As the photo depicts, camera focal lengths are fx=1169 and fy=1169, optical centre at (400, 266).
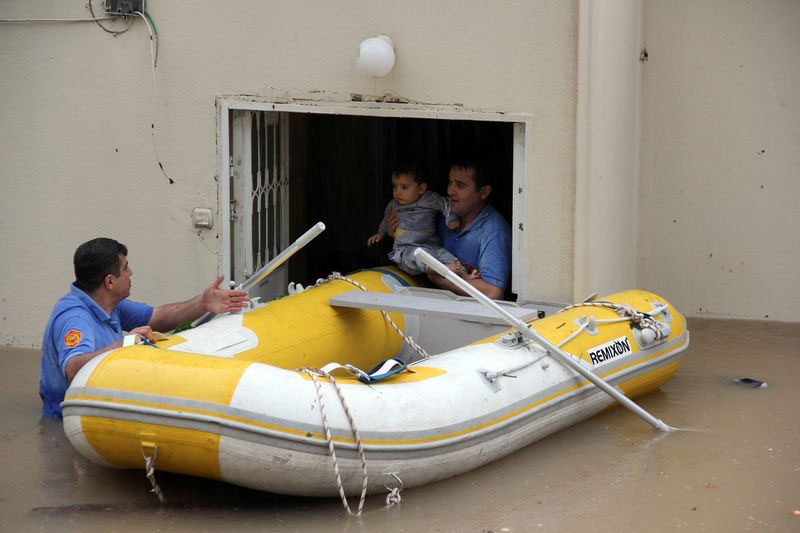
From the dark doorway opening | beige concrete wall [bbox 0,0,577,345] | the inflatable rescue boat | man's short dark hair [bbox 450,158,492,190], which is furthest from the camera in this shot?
the dark doorway opening

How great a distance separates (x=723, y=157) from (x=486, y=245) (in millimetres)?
1606

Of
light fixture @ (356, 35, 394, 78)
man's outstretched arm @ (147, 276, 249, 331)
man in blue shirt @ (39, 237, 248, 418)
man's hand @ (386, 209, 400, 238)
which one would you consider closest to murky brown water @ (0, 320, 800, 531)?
man in blue shirt @ (39, 237, 248, 418)

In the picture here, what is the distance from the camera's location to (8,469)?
475 centimetres

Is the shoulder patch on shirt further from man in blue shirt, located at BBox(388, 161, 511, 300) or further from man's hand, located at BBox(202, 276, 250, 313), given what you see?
man in blue shirt, located at BBox(388, 161, 511, 300)

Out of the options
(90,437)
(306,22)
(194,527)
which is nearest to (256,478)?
(194,527)

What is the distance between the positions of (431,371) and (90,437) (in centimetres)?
132

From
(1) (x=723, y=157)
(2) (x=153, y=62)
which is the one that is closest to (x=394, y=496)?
(2) (x=153, y=62)

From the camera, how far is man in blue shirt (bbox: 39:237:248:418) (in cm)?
465

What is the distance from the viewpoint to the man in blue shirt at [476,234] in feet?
20.3

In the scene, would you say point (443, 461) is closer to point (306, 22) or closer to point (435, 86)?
point (435, 86)

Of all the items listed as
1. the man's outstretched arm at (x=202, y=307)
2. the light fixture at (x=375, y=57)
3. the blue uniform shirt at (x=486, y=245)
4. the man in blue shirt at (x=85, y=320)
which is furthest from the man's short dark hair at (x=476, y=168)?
the man in blue shirt at (x=85, y=320)

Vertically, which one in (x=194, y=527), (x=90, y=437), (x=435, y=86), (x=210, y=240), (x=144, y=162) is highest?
(x=435, y=86)

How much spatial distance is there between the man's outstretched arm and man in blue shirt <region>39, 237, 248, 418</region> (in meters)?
0.23

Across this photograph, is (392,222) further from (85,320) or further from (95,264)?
(85,320)
